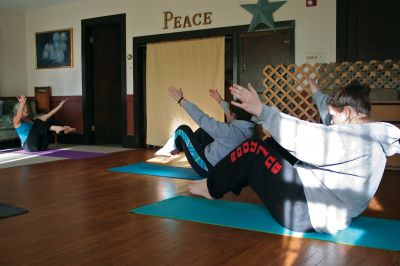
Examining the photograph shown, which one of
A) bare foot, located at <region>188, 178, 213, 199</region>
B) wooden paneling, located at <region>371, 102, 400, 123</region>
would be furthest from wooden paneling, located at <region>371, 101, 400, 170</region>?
bare foot, located at <region>188, 178, 213, 199</region>

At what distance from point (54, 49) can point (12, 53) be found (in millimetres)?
694

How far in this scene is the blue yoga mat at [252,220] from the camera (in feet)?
5.71

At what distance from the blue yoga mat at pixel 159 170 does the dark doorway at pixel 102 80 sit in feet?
6.89

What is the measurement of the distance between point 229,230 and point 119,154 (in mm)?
3221

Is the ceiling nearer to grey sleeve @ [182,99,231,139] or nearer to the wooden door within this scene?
the wooden door

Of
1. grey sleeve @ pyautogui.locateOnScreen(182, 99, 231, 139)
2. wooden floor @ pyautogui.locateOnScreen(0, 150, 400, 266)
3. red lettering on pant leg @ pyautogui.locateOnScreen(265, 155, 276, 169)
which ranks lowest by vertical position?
wooden floor @ pyautogui.locateOnScreen(0, 150, 400, 266)

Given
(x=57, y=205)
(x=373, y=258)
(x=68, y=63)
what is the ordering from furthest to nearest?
1. (x=68, y=63)
2. (x=57, y=205)
3. (x=373, y=258)

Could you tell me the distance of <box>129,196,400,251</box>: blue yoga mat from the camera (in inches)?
68.5

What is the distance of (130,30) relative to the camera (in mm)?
5680

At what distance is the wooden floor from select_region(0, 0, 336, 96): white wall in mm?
2124

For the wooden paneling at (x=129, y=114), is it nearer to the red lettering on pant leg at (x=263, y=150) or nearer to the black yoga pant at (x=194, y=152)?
the black yoga pant at (x=194, y=152)

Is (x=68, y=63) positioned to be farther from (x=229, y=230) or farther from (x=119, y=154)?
(x=229, y=230)

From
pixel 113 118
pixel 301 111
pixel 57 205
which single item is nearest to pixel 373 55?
pixel 301 111

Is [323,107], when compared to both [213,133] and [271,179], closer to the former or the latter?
[213,133]
